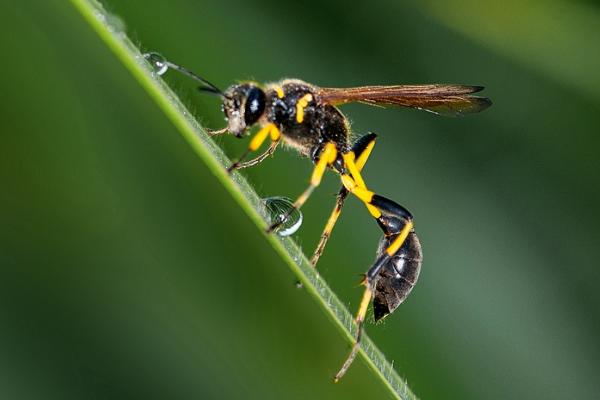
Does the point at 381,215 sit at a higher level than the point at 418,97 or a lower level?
lower

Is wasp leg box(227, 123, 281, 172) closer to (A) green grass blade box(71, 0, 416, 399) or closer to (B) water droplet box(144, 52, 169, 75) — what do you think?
(B) water droplet box(144, 52, 169, 75)

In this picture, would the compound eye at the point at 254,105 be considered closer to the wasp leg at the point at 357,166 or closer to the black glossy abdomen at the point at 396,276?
the wasp leg at the point at 357,166

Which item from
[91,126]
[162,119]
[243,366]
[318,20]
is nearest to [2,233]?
[91,126]

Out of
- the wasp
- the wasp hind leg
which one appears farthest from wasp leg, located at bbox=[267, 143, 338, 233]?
the wasp hind leg

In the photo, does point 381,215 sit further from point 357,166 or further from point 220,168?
point 220,168

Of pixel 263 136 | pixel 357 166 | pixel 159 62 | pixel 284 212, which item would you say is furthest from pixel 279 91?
pixel 284 212

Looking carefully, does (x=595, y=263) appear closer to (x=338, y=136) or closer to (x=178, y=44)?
(x=338, y=136)
